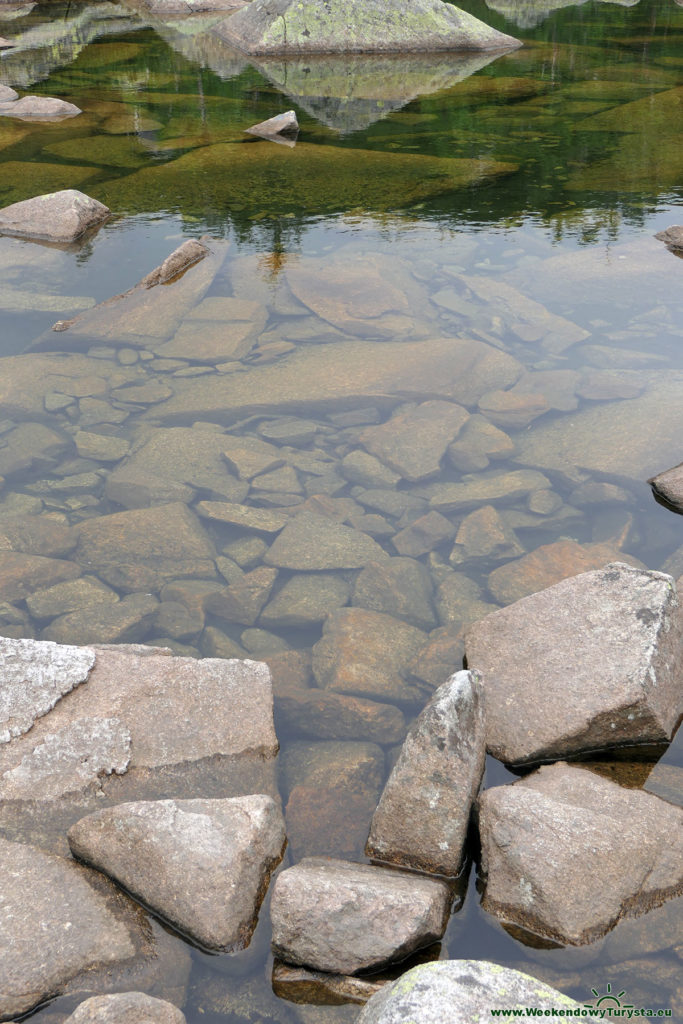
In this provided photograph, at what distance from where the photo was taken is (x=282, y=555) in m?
4.93

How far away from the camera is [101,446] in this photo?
580 cm

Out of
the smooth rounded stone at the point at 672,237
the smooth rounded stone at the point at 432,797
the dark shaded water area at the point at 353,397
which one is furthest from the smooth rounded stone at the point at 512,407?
the smooth rounded stone at the point at 672,237

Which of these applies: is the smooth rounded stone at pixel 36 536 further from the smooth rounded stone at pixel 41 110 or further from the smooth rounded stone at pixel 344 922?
the smooth rounded stone at pixel 41 110

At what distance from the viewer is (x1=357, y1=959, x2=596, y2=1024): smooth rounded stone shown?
2.20 meters

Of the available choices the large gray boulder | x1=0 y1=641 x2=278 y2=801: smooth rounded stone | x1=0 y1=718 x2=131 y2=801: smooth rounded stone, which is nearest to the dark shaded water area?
x1=0 y1=641 x2=278 y2=801: smooth rounded stone

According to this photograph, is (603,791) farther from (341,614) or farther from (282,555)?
(282,555)

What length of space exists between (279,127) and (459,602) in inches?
394

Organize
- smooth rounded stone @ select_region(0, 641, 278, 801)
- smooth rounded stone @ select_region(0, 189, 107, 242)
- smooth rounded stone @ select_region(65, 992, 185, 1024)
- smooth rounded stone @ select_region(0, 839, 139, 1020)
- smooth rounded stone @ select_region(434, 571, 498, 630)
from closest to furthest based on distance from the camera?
smooth rounded stone @ select_region(65, 992, 185, 1024)
smooth rounded stone @ select_region(0, 839, 139, 1020)
smooth rounded stone @ select_region(0, 641, 278, 801)
smooth rounded stone @ select_region(434, 571, 498, 630)
smooth rounded stone @ select_region(0, 189, 107, 242)

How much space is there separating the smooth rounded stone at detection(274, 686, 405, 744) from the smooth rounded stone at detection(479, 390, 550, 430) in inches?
109

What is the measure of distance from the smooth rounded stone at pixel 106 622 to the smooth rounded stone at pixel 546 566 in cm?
188


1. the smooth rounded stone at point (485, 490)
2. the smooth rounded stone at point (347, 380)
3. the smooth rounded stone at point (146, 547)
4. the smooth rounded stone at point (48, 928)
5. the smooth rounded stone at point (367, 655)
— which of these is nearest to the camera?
the smooth rounded stone at point (48, 928)

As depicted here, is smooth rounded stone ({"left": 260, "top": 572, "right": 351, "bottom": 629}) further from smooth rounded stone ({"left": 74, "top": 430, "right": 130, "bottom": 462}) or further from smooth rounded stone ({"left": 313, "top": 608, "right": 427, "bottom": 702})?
smooth rounded stone ({"left": 74, "top": 430, "right": 130, "bottom": 462})

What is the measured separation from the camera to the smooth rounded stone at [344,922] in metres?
2.68

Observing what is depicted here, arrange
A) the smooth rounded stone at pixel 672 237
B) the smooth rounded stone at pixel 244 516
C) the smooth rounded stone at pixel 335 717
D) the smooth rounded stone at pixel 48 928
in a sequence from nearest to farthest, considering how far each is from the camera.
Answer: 1. the smooth rounded stone at pixel 48 928
2. the smooth rounded stone at pixel 335 717
3. the smooth rounded stone at pixel 244 516
4. the smooth rounded stone at pixel 672 237
